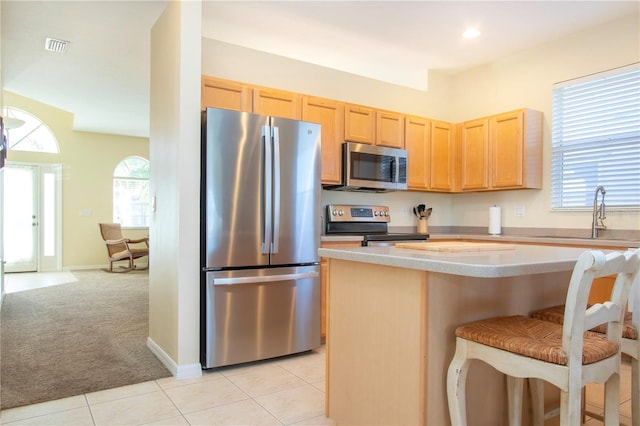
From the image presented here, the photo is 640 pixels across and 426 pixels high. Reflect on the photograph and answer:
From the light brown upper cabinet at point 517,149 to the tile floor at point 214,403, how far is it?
74.5 inches

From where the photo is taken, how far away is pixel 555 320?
75.2 inches

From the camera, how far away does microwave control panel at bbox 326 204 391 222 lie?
4.04 metres

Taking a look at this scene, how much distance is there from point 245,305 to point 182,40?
1.82 meters

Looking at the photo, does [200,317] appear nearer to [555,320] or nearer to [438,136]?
[555,320]

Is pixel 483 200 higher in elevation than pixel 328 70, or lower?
lower

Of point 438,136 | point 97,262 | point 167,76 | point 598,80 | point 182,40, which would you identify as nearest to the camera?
point 182,40

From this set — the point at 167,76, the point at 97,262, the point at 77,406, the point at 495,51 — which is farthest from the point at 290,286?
the point at 97,262

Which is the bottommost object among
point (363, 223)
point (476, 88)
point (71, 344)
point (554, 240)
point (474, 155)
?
point (71, 344)

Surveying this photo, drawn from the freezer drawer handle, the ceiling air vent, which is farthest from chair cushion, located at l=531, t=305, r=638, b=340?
the ceiling air vent

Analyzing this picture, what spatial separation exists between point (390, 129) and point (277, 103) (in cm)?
129

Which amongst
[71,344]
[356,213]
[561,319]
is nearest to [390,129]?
[356,213]

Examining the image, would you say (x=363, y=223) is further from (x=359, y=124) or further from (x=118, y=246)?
(x=118, y=246)

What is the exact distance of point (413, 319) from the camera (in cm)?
165

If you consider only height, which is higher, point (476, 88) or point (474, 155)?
point (476, 88)
